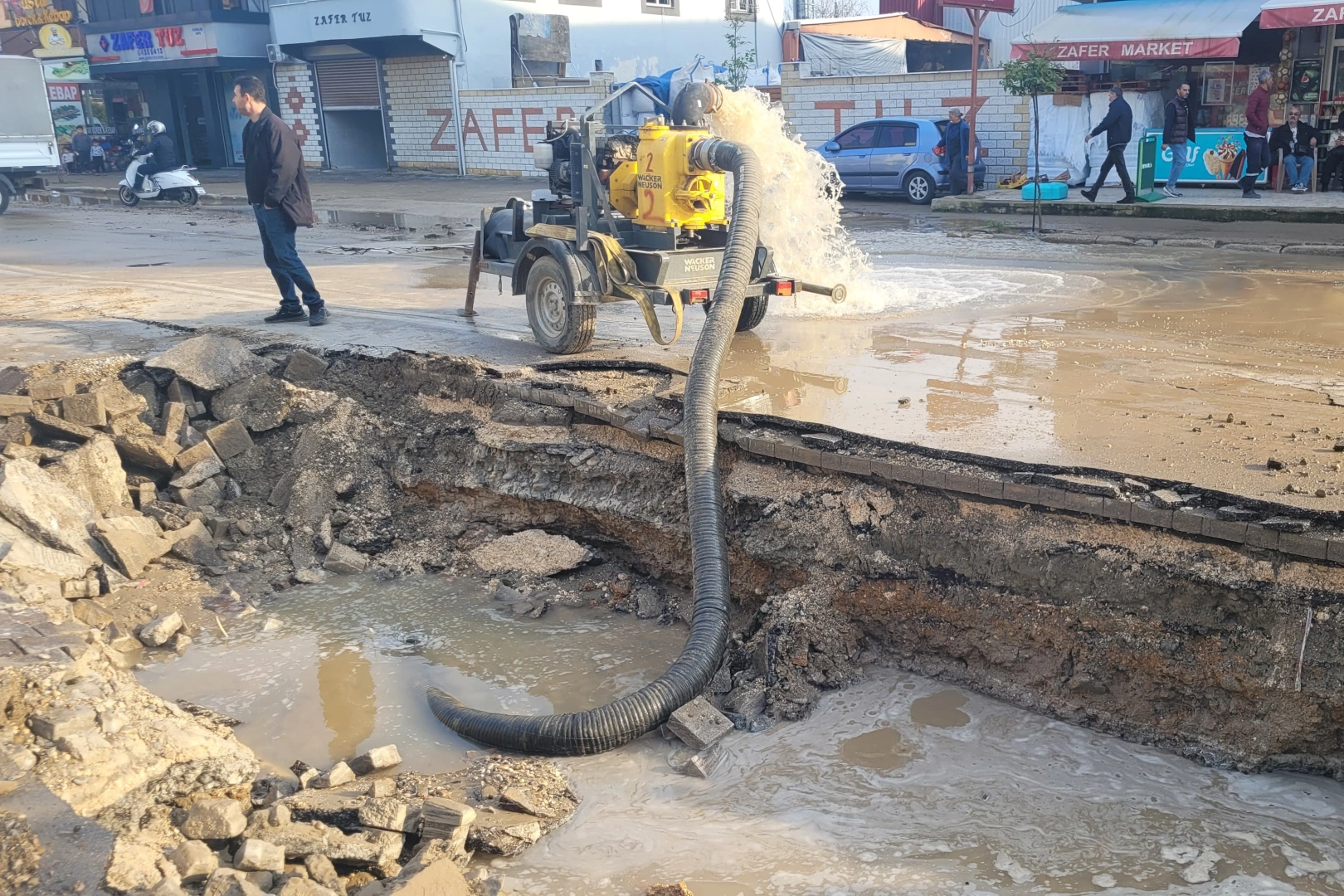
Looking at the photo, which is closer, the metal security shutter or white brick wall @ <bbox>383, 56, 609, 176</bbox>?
white brick wall @ <bbox>383, 56, 609, 176</bbox>

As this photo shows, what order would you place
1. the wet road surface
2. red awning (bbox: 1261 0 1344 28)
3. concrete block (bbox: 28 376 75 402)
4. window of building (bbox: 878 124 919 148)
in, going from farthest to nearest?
1. window of building (bbox: 878 124 919 148)
2. red awning (bbox: 1261 0 1344 28)
3. concrete block (bbox: 28 376 75 402)
4. the wet road surface

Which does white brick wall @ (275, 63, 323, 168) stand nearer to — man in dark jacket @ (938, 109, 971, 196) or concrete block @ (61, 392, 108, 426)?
man in dark jacket @ (938, 109, 971, 196)

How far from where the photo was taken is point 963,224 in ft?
49.4

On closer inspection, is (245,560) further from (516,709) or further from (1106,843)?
(1106,843)

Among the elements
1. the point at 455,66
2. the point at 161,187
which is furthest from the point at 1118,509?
the point at 455,66

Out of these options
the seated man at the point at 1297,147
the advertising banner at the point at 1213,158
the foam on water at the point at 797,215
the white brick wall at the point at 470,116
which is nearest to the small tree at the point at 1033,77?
the advertising banner at the point at 1213,158

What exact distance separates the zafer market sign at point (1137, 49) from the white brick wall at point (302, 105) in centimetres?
1999

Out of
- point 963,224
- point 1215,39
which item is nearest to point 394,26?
point 963,224

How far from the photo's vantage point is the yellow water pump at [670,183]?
23.4ft

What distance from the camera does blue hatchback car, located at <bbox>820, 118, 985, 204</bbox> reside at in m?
17.7

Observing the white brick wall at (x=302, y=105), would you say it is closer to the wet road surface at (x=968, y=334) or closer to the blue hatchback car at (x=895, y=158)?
the wet road surface at (x=968, y=334)

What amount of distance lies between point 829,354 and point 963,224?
8472mm

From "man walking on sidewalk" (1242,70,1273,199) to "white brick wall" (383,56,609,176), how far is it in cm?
1382

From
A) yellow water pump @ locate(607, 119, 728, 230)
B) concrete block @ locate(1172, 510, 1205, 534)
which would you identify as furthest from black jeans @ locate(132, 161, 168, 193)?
concrete block @ locate(1172, 510, 1205, 534)
